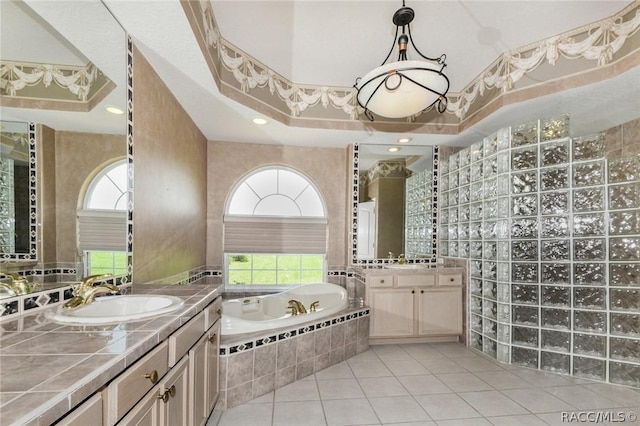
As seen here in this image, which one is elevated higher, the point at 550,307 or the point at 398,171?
the point at 398,171

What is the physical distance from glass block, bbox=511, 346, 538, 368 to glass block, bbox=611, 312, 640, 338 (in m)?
0.60

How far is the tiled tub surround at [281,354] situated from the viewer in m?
1.99

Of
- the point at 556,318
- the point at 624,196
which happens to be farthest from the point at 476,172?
the point at 556,318

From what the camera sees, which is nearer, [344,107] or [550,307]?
[550,307]

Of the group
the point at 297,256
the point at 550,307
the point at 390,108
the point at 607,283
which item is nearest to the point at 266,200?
the point at 297,256

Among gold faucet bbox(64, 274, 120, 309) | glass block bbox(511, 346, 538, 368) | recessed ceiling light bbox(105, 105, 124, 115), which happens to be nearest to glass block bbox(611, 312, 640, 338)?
glass block bbox(511, 346, 538, 368)

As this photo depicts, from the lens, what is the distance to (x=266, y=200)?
146 inches

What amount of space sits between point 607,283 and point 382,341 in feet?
6.64

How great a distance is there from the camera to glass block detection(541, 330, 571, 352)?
247 cm

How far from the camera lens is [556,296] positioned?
251 centimetres

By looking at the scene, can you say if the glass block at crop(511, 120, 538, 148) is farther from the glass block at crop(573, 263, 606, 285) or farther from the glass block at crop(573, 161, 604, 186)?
the glass block at crop(573, 263, 606, 285)

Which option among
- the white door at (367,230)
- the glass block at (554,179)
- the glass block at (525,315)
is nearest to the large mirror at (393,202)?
the white door at (367,230)

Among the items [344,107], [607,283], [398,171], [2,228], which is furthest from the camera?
[398,171]

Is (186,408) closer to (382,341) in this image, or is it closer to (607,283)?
(382,341)
